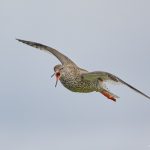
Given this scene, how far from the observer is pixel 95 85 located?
84.5ft


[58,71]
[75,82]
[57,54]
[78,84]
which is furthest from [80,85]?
[57,54]

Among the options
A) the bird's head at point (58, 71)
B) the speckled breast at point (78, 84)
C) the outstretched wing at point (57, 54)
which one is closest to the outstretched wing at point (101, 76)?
the speckled breast at point (78, 84)

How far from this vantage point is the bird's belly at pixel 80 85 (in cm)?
2589

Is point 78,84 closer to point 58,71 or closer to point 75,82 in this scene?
point 75,82

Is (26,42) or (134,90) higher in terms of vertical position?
(26,42)

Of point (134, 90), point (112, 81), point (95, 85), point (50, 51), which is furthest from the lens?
point (50, 51)

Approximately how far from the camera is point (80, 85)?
25.9 metres

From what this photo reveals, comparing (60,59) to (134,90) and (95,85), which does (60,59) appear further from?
(134,90)

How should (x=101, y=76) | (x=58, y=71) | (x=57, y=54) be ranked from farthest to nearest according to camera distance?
(x=57, y=54) < (x=58, y=71) < (x=101, y=76)

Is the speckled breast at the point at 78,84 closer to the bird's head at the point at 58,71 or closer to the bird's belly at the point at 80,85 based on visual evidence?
the bird's belly at the point at 80,85

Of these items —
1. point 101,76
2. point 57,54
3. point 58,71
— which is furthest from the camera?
point 57,54

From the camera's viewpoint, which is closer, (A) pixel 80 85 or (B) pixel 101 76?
(B) pixel 101 76

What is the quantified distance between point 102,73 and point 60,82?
10.5 ft

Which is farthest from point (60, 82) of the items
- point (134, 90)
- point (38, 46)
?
point (134, 90)
